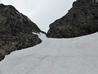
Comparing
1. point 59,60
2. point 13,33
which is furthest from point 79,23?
point 59,60

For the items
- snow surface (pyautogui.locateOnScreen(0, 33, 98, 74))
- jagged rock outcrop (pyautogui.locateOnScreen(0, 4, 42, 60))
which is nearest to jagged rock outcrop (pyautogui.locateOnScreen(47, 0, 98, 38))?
jagged rock outcrop (pyautogui.locateOnScreen(0, 4, 42, 60))

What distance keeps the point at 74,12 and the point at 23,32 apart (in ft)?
15.7

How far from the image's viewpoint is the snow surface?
10.4 meters

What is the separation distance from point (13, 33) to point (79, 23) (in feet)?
18.1

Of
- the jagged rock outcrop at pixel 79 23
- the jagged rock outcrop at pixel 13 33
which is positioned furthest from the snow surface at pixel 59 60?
the jagged rock outcrop at pixel 79 23

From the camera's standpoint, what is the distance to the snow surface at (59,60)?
410 inches

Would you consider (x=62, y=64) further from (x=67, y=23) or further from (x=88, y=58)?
(x=67, y=23)

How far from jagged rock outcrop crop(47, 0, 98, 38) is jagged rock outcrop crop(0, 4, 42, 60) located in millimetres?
2188

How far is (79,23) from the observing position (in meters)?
17.9

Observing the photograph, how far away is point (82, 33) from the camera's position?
17.7 meters

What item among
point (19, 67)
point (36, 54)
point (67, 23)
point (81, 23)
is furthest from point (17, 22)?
point (19, 67)

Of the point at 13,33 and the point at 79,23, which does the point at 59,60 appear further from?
the point at 79,23

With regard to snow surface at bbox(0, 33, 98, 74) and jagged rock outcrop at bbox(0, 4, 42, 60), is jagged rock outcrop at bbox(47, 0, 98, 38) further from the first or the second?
snow surface at bbox(0, 33, 98, 74)

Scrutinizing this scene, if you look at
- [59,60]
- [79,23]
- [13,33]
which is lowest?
[59,60]
